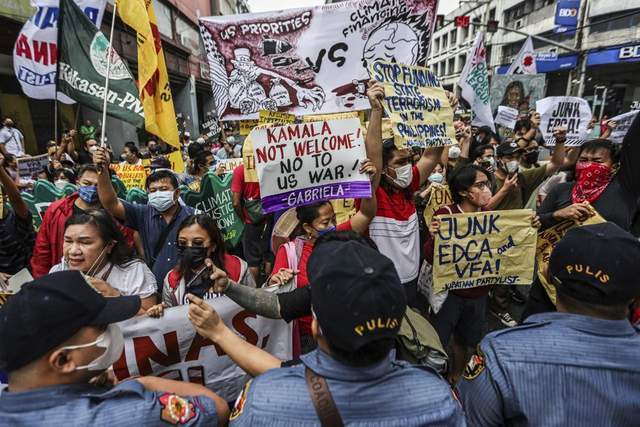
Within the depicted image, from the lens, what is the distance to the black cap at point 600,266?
1.20 m

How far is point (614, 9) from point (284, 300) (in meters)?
32.2

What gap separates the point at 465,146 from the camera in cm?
495

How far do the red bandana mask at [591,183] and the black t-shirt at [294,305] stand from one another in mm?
2286

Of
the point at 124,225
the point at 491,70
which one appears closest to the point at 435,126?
the point at 124,225

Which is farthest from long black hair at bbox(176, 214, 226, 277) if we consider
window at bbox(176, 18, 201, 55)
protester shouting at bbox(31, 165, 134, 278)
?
window at bbox(176, 18, 201, 55)

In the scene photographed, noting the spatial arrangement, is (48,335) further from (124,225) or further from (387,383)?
(124,225)

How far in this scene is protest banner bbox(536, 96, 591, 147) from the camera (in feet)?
16.4

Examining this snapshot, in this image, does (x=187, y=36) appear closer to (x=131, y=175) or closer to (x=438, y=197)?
(x=131, y=175)

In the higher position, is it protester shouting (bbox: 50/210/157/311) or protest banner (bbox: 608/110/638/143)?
protest banner (bbox: 608/110/638/143)

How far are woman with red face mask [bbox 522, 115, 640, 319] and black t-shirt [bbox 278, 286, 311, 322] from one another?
1.85 m

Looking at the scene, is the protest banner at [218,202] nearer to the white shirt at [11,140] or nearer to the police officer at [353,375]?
the police officer at [353,375]

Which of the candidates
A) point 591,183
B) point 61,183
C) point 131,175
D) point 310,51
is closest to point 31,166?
point 131,175

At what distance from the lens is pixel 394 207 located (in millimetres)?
3016

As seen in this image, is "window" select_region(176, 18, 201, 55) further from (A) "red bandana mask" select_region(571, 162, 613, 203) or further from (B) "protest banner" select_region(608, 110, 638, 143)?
(A) "red bandana mask" select_region(571, 162, 613, 203)
